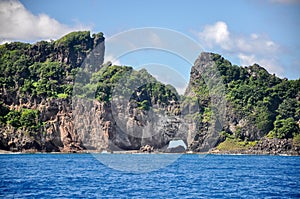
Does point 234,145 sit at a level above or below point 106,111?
below

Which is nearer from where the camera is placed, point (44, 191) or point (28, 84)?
point (44, 191)

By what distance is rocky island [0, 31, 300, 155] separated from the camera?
543 ft

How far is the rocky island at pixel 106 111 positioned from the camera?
165500 mm

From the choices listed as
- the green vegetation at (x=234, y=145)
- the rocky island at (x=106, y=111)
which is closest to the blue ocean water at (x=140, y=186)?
the rocky island at (x=106, y=111)

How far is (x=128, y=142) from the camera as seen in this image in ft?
576

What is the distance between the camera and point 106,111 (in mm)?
177125

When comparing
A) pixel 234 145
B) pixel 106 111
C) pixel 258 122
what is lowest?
pixel 234 145

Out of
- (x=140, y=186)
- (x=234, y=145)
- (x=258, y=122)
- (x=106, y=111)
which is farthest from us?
(x=258, y=122)

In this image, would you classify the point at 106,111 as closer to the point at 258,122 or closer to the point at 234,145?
the point at 234,145

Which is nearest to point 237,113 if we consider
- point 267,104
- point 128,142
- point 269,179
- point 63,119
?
point 267,104

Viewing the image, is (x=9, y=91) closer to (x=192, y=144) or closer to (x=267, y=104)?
(x=192, y=144)

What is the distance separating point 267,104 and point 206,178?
128648mm

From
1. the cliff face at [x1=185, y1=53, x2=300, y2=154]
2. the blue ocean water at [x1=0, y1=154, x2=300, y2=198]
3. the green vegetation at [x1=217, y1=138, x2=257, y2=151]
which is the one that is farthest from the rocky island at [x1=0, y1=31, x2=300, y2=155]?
the blue ocean water at [x1=0, y1=154, x2=300, y2=198]

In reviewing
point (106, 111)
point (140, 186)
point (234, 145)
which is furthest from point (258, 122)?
point (140, 186)
